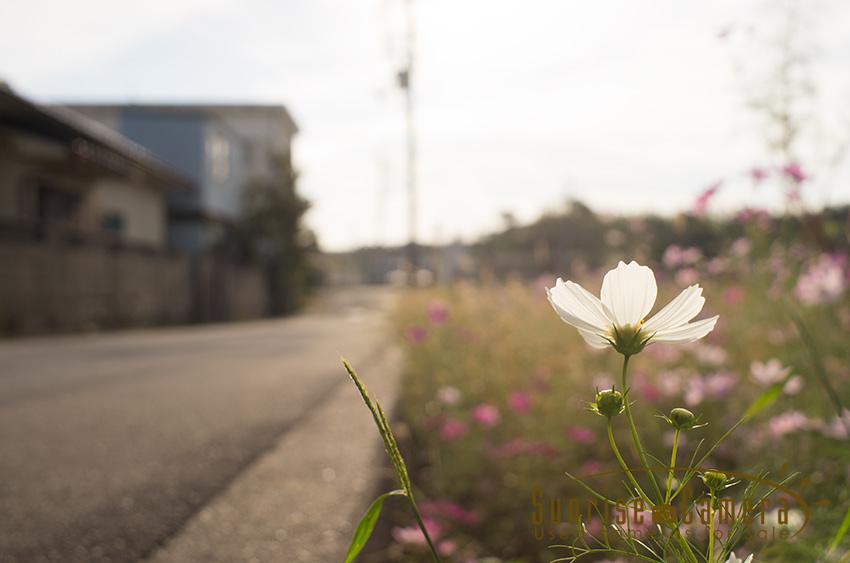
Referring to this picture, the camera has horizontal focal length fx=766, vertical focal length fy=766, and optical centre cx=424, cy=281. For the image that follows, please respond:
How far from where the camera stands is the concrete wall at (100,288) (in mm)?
10422

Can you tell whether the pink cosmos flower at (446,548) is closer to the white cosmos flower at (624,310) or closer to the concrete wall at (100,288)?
the white cosmos flower at (624,310)

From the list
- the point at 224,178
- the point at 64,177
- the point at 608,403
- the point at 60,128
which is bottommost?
the point at 608,403

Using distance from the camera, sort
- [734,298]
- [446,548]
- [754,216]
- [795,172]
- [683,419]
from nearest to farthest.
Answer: [683,419] < [446,548] < [795,172] < [754,216] < [734,298]

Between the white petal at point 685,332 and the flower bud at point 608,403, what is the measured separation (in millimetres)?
42

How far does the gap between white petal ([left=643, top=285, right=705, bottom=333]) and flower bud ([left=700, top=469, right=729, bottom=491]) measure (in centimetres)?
9

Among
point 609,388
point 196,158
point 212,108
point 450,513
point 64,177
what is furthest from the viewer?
point 212,108

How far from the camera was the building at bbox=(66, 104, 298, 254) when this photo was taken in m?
22.0

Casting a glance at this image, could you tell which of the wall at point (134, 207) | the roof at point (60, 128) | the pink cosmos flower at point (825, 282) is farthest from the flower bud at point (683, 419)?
the wall at point (134, 207)

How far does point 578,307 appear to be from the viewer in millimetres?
440

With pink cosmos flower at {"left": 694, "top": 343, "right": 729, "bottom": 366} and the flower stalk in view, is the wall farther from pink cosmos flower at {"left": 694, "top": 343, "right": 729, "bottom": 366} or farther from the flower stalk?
the flower stalk

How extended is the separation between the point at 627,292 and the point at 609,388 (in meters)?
0.76

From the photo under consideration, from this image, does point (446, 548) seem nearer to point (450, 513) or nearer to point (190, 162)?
point (450, 513)

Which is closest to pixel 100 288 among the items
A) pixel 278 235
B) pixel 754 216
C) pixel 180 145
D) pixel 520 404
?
pixel 180 145

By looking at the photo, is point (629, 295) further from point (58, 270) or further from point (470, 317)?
point (58, 270)
